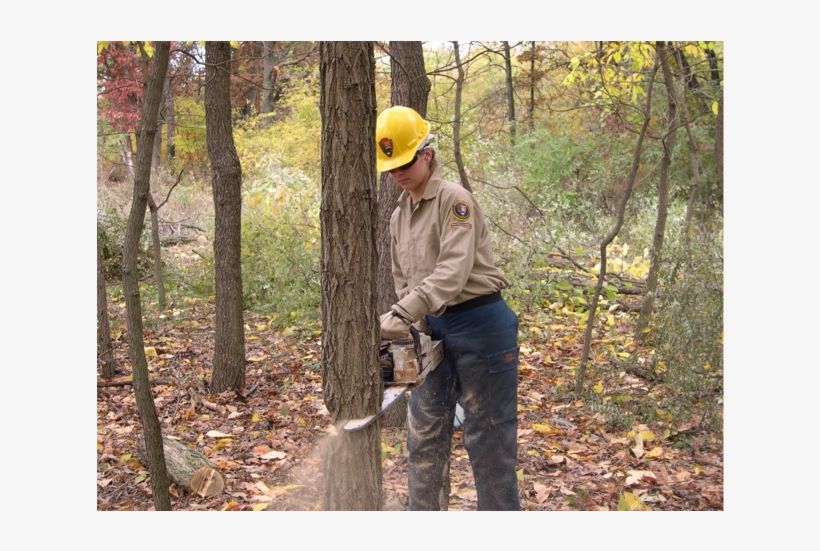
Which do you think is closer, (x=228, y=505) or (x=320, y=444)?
(x=228, y=505)

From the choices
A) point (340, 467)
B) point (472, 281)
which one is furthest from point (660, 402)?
point (340, 467)

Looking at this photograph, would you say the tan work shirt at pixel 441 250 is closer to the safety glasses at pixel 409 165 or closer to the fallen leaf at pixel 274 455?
the safety glasses at pixel 409 165

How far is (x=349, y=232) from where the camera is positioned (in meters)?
2.39

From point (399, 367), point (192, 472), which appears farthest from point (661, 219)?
point (192, 472)

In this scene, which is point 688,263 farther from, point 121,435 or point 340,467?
point 121,435

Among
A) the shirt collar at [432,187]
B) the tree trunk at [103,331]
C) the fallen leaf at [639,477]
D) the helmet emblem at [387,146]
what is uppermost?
the helmet emblem at [387,146]

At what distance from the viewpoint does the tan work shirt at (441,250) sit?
8.36 feet

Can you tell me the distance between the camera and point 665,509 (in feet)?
11.6

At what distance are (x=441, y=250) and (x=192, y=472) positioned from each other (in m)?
1.96

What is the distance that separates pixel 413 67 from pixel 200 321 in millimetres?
3942

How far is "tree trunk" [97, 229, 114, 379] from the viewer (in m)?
5.20

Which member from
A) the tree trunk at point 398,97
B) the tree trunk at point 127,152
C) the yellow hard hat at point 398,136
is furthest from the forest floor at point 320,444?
the tree trunk at point 127,152

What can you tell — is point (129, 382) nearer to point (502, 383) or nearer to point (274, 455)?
point (274, 455)

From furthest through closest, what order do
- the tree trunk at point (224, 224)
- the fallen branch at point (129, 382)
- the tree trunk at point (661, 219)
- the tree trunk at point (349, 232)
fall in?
the tree trunk at point (661, 219)
the tree trunk at point (224, 224)
the fallen branch at point (129, 382)
the tree trunk at point (349, 232)
